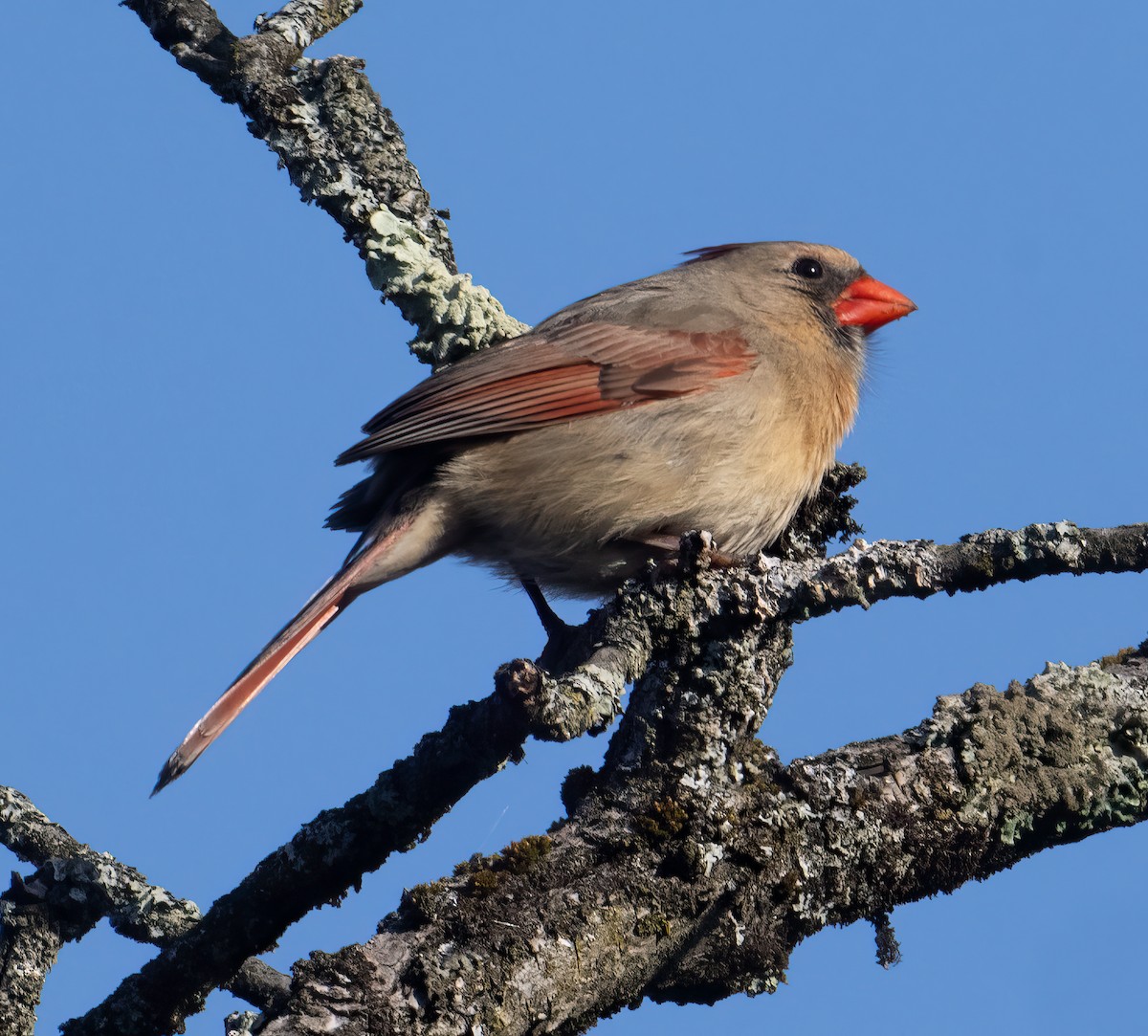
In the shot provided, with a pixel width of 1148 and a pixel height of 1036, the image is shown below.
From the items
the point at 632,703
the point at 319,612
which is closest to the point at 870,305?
the point at 319,612

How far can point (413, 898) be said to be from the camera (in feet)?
→ 9.43

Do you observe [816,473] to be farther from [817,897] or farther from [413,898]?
[413,898]

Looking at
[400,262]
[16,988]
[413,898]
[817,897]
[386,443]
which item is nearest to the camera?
[413,898]

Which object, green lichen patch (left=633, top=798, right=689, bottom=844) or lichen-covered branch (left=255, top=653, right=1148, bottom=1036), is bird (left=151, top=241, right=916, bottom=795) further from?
green lichen patch (left=633, top=798, right=689, bottom=844)

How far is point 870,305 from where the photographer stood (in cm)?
605

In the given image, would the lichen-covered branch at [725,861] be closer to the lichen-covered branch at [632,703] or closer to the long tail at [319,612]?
the lichen-covered branch at [632,703]

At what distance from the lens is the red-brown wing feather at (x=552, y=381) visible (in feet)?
16.3

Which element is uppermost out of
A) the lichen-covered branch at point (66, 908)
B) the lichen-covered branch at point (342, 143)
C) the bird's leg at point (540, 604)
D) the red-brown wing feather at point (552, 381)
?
the lichen-covered branch at point (342, 143)

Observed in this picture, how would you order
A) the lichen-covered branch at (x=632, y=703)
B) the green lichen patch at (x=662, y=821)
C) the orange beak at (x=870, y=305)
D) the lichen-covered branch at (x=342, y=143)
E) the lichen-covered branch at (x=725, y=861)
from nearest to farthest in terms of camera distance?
the lichen-covered branch at (x=725, y=861), the green lichen patch at (x=662, y=821), the lichen-covered branch at (x=632, y=703), the lichen-covered branch at (x=342, y=143), the orange beak at (x=870, y=305)

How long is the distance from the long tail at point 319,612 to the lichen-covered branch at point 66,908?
314mm

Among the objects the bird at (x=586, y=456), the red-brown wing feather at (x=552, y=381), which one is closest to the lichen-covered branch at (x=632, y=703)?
Result: the bird at (x=586, y=456)

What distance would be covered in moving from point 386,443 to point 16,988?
218 centimetres

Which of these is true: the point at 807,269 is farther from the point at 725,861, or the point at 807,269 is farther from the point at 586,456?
the point at 725,861

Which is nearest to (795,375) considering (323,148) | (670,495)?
(670,495)
